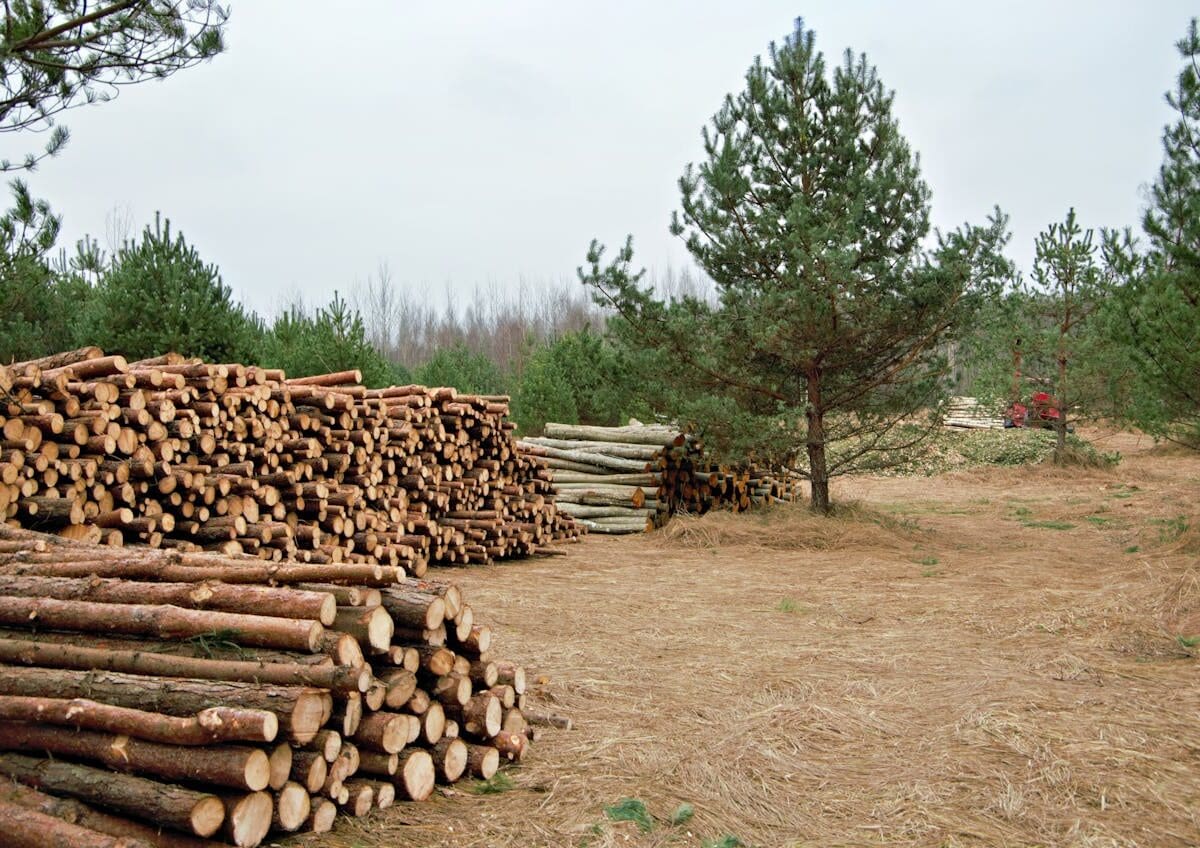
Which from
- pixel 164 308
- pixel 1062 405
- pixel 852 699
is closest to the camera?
pixel 852 699

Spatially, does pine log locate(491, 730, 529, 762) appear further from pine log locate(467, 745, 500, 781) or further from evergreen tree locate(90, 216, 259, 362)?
evergreen tree locate(90, 216, 259, 362)

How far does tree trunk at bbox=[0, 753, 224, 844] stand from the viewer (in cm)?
286

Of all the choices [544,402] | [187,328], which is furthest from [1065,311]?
[187,328]

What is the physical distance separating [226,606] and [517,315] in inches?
1922

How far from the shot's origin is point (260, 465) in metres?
8.00

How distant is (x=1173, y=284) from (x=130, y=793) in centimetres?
980

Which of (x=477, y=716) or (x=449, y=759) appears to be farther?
(x=477, y=716)

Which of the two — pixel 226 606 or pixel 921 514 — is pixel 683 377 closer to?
pixel 921 514

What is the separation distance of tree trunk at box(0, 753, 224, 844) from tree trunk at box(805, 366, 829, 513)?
9.53 metres

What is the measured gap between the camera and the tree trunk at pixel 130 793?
113 inches

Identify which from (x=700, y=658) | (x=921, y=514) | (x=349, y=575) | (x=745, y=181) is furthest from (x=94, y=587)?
(x=921, y=514)

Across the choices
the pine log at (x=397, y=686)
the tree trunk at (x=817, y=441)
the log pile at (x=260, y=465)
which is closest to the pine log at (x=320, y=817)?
the pine log at (x=397, y=686)

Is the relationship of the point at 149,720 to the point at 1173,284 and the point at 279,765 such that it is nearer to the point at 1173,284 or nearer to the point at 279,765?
the point at 279,765

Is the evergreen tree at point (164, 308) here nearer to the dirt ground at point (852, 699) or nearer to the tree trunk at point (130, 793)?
the dirt ground at point (852, 699)
